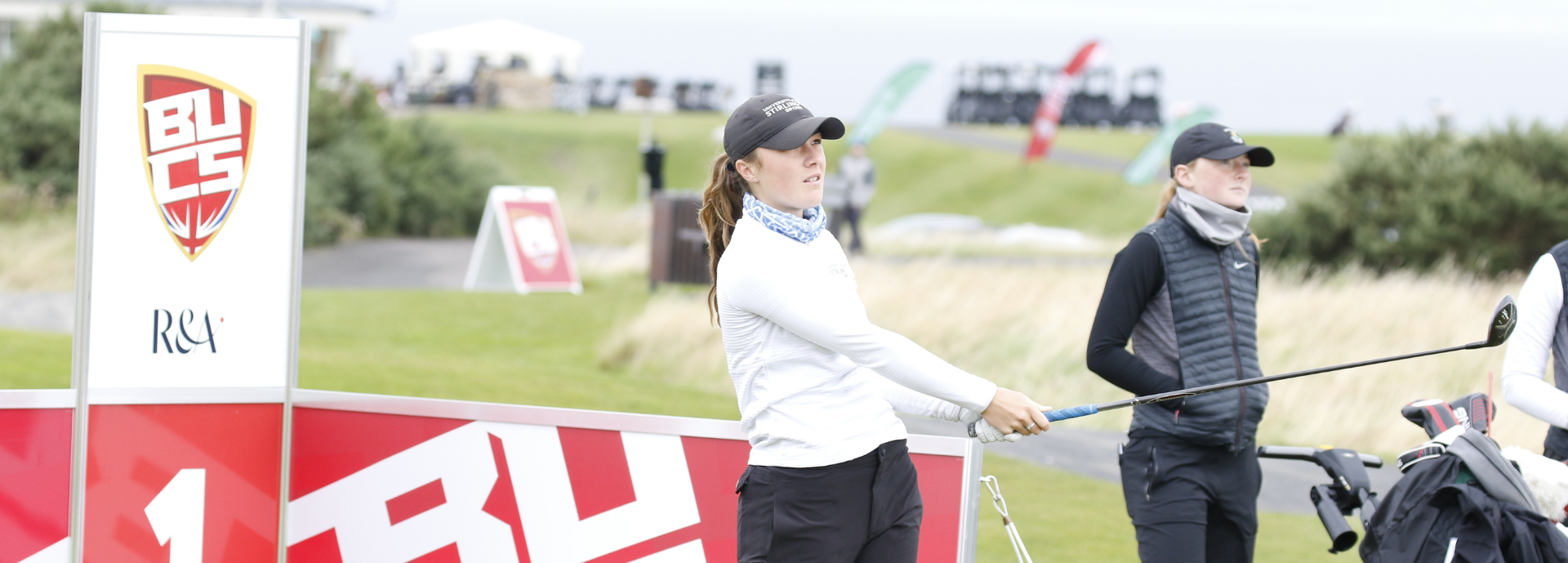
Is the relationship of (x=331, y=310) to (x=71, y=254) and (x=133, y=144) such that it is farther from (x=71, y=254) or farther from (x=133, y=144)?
(x=133, y=144)

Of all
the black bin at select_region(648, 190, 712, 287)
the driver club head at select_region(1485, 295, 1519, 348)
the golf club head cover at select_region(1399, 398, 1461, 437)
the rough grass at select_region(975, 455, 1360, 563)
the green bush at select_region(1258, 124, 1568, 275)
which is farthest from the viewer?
the black bin at select_region(648, 190, 712, 287)

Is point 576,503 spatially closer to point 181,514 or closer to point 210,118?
point 181,514

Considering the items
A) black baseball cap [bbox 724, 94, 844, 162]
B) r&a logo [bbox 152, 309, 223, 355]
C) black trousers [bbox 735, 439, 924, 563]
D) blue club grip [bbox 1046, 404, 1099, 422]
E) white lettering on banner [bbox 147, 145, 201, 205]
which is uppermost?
black baseball cap [bbox 724, 94, 844, 162]

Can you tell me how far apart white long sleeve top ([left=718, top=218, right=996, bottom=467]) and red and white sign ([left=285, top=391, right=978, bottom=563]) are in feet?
1.93

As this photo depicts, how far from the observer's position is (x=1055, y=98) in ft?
131

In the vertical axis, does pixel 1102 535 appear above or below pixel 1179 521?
below

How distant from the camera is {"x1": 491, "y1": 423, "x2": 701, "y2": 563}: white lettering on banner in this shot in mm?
3510

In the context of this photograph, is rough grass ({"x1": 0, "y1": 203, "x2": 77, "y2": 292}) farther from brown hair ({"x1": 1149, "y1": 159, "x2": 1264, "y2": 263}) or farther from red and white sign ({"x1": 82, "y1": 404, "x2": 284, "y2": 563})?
brown hair ({"x1": 1149, "y1": 159, "x2": 1264, "y2": 263})

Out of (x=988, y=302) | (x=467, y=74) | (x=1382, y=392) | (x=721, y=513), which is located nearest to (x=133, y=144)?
(x=721, y=513)

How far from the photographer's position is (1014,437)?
2865mm

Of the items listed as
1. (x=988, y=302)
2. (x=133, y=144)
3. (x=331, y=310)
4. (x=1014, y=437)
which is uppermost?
(x=133, y=144)

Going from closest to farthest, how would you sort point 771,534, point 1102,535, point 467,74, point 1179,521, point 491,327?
point 771,534 < point 1179,521 < point 1102,535 < point 491,327 < point 467,74

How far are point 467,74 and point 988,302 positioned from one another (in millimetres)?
55963

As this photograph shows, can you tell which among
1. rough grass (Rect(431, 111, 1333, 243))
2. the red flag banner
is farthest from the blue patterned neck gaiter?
the red flag banner
